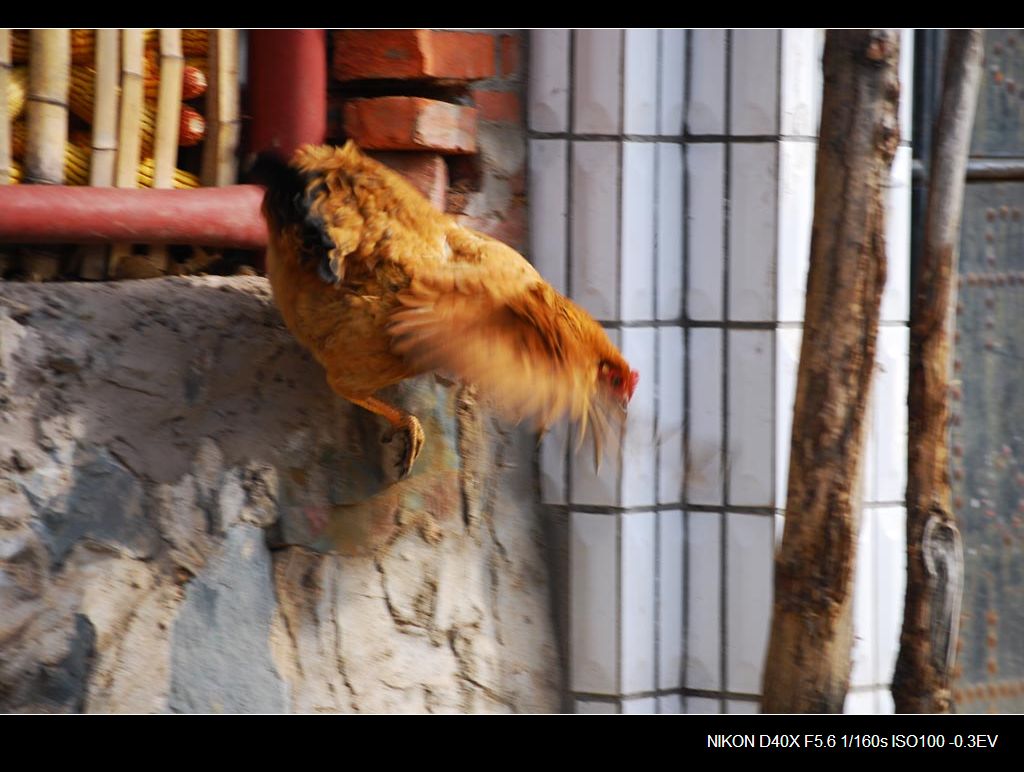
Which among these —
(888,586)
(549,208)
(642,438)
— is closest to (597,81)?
(549,208)

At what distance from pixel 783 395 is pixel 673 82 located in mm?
884

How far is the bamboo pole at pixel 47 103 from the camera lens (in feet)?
8.11

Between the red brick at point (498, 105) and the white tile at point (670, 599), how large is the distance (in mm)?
1151

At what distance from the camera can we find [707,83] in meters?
2.89

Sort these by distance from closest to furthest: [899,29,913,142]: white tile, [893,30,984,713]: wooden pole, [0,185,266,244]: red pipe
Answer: [893,30,984,713]: wooden pole < [0,185,266,244]: red pipe < [899,29,913,142]: white tile


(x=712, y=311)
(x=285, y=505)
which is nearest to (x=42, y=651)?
(x=285, y=505)

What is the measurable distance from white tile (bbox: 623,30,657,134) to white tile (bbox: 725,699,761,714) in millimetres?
1527

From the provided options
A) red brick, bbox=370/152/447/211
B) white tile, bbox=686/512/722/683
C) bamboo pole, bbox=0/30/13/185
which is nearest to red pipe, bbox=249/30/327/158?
red brick, bbox=370/152/447/211

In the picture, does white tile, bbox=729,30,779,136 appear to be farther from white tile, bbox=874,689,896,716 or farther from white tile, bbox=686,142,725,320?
white tile, bbox=874,689,896,716

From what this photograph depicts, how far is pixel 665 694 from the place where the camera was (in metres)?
2.95

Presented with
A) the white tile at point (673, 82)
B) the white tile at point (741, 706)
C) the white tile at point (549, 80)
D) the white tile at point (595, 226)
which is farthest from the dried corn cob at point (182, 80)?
the white tile at point (741, 706)

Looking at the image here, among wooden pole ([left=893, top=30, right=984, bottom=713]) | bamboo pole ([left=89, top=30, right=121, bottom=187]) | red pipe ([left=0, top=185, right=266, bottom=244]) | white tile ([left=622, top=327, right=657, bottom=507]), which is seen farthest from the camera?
white tile ([left=622, top=327, right=657, bottom=507])

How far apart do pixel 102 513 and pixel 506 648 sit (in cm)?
113

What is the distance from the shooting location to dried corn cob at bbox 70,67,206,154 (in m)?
2.57
